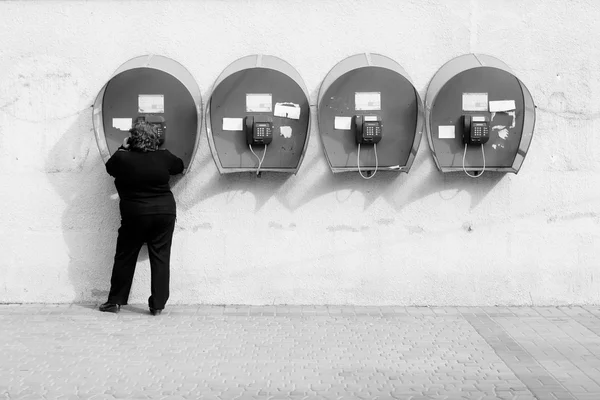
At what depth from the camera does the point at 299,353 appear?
22.9 feet

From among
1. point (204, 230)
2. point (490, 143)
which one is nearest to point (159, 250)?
point (204, 230)

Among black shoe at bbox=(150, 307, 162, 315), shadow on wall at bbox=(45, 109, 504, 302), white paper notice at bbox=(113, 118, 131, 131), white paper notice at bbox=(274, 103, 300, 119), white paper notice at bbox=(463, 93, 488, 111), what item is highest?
white paper notice at bbox=(463, 93, 488, 111)

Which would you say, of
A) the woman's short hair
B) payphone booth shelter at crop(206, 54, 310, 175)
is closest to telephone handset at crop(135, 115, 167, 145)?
the woman's short hair

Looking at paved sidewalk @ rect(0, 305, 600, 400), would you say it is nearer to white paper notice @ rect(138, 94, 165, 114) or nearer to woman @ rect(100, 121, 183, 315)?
woman @ rect(100, 121, 183, 315)

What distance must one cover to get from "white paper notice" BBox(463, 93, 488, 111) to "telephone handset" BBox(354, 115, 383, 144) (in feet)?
2.61

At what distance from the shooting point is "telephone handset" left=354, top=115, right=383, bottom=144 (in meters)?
8.09

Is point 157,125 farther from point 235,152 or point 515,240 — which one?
point 515,240

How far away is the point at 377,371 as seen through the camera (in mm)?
6539

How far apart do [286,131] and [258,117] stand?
307mm

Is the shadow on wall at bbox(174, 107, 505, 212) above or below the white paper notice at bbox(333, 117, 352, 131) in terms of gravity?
below

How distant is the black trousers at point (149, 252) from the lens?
800cm

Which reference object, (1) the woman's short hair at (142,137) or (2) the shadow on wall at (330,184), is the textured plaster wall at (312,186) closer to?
(2) the shadow on wall at (330,184)

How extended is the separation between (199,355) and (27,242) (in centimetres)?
250

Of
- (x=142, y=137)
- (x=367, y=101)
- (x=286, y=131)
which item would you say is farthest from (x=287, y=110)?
(x=142, y=137)
